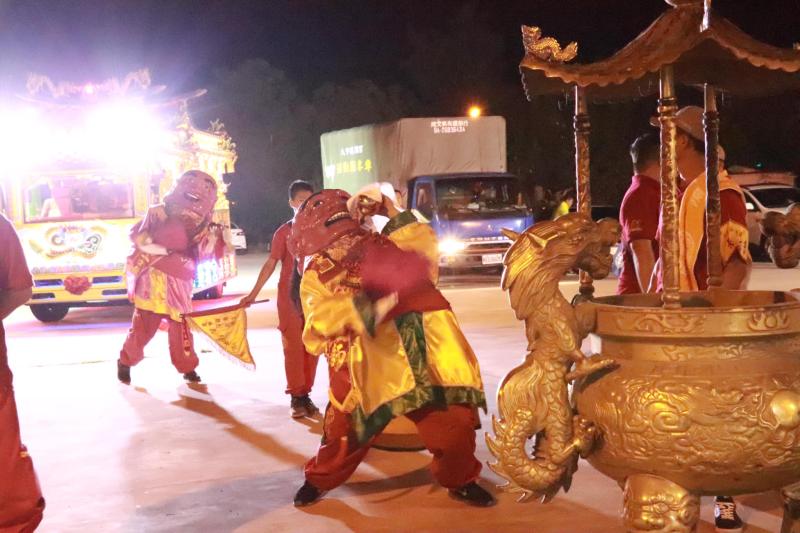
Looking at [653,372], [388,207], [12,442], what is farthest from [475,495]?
[12,442]

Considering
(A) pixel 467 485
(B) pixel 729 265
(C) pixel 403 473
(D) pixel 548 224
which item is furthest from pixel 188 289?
(D) pixel 548 224

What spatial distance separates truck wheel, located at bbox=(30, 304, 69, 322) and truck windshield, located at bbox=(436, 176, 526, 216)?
665cm

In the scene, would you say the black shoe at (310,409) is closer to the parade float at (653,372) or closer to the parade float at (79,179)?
the parade float at (653,372)

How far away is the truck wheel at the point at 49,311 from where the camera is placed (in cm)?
1406

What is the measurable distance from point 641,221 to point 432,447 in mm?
1622

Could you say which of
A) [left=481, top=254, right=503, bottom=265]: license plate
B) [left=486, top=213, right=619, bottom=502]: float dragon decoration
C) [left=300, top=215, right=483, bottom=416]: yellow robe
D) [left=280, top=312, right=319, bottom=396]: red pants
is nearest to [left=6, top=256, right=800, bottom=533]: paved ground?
[left=280, top=312, right=319, bottom=396]: red pants

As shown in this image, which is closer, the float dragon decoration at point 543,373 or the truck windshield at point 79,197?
the float dragon decoration at point 543,373

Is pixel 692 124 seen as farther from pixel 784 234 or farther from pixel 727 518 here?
pixel 727 518

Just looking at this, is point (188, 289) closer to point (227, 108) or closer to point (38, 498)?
point (38, 498)

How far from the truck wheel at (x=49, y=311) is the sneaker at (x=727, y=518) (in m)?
11.8

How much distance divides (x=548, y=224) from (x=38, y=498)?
2.19m

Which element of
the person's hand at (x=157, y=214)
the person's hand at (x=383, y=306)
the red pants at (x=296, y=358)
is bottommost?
the red pants at (x=296, y=358)

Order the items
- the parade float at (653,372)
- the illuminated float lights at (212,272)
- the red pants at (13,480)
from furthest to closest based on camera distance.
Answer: the illuminated float lights at (212,272), the red pants at (13,480), the parade float at (653,372)

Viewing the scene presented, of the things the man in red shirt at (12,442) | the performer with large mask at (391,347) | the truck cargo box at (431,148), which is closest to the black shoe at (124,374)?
the performer with large mask at (391,347)
